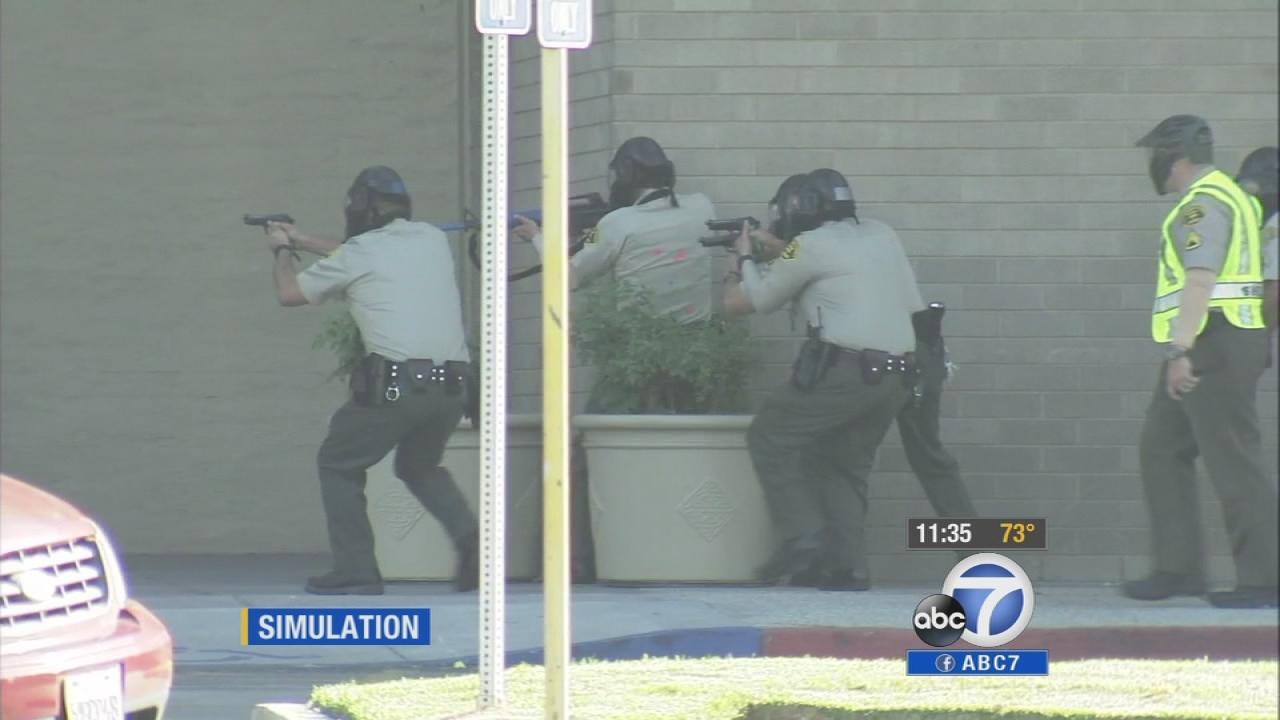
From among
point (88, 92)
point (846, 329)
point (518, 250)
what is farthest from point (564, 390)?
point (88, 92)

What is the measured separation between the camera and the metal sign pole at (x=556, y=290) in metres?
6.23

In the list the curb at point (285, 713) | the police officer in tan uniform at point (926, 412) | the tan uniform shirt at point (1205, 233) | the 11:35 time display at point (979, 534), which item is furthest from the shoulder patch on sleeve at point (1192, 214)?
the curb at point (285, 713)

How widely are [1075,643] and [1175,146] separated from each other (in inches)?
75.6

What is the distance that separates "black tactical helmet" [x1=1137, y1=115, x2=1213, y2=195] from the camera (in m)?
8.27

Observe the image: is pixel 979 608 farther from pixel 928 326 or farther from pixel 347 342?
pixel 347 342

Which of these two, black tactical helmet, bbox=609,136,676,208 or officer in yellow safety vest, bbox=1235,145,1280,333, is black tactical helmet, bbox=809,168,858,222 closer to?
black tactical helmet, bbox=609,136,676,208

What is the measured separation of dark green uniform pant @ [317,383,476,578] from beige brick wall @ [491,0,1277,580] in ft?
5.53

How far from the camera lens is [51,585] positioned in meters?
5.97

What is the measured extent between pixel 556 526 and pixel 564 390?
0.38 m

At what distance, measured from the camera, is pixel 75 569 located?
610 centimetres

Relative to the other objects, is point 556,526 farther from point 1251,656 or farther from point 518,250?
point 518,250

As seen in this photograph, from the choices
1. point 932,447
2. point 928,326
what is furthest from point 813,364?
point 932,447

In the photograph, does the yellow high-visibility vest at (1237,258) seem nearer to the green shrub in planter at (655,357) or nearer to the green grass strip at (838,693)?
the green grass strip at (838,693)

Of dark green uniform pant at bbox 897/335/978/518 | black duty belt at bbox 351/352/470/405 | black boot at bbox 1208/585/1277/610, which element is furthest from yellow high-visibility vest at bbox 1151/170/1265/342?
black duty belt at bbox 351/352/470/405
